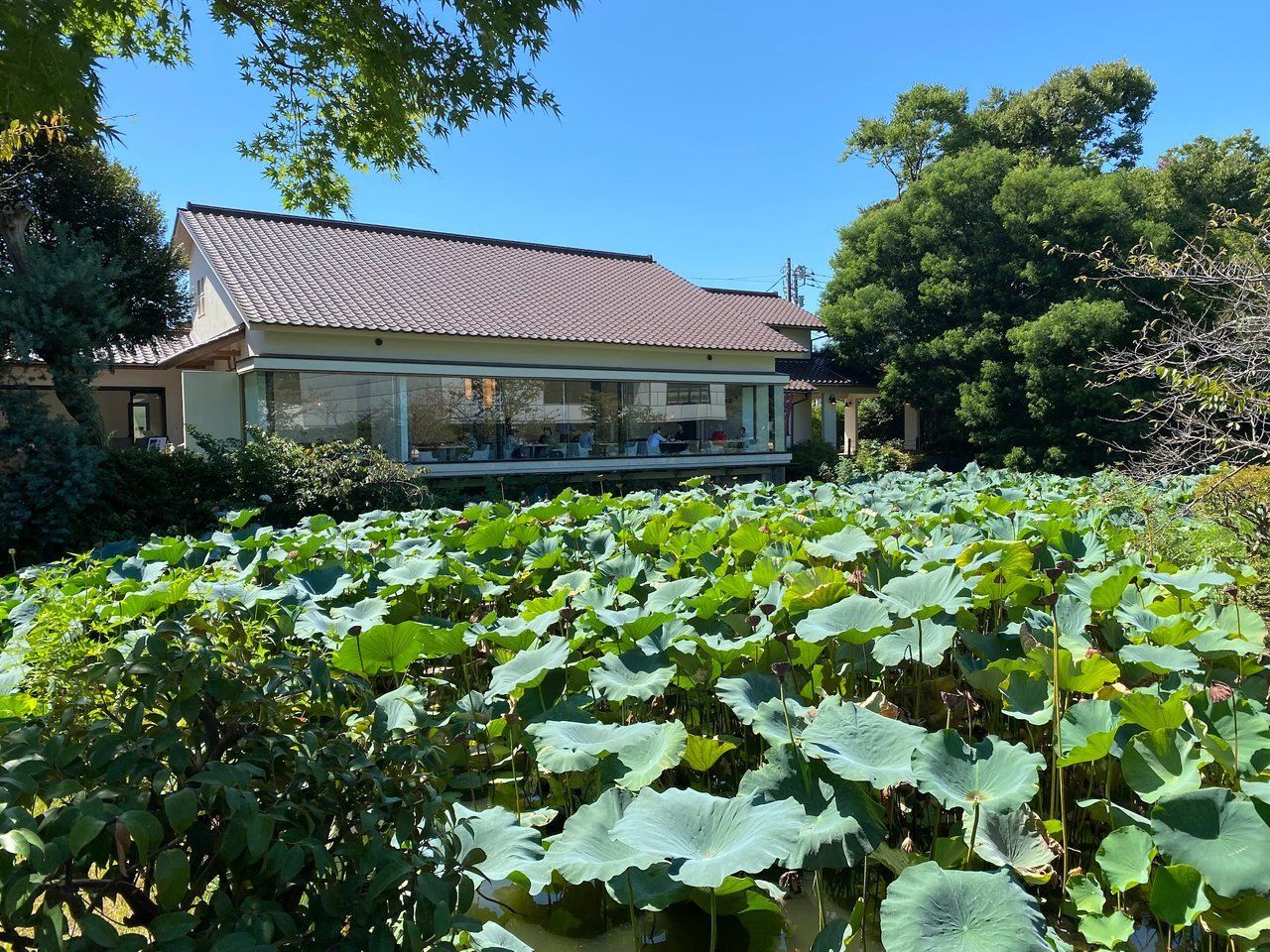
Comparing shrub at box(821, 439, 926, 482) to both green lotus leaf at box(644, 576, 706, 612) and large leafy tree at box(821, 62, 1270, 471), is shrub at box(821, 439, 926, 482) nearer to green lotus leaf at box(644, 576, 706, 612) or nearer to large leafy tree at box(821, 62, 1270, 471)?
large leafy tree at box(821, 62, 1270, 471)

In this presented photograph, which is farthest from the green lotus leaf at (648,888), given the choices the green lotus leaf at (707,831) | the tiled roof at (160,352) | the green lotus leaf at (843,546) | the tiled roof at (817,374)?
the tiled roof at (817,374)

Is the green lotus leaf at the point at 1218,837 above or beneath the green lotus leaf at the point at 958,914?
above

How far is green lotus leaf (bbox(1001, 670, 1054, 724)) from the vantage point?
8.97 ft

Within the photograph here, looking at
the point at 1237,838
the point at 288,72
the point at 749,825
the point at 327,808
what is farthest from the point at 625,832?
the point at 288,72

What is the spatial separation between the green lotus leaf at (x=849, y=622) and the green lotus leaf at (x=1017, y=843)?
784mm

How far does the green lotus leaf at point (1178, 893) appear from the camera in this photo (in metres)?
1.94

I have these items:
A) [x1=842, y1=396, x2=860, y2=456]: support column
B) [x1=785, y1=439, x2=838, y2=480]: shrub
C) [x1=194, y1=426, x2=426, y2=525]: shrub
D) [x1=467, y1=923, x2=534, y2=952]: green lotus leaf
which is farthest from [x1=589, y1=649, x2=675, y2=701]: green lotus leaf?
[x1=842, y1=396, x2=860, y2=456]: support column

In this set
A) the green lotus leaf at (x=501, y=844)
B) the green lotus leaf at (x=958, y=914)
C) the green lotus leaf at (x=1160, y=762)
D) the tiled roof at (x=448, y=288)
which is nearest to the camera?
the green lotus leaf at (x=958, y=914)

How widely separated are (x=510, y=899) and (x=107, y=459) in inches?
442

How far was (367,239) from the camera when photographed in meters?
19.9

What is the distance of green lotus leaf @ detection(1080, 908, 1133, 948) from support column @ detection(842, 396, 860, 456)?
84.7 feet

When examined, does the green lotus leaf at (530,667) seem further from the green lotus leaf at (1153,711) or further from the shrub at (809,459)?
the shrub at (809,459)

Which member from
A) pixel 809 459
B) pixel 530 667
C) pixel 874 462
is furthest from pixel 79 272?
pixel 874 462

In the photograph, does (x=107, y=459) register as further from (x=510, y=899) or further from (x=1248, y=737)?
(x=1248, y=737)
